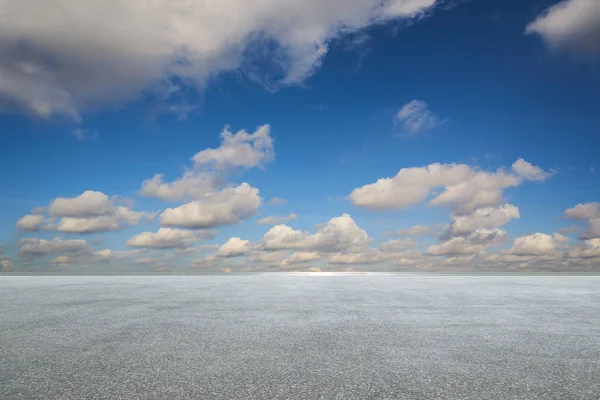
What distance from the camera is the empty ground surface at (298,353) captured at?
5.69 m

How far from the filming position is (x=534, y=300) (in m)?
16.9

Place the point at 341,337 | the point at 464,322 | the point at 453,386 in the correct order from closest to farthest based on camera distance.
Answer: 1. the point at 453,386
2. the point at 341,337
3. the point at 464,322

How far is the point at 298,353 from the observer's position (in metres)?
7.63

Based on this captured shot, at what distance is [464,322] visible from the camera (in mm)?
11227

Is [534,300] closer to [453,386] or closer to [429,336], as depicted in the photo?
[429,336]

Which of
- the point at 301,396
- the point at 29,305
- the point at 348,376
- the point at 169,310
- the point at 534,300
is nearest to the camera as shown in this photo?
the point at 301,396

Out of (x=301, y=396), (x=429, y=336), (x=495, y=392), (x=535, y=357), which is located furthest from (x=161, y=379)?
(x=535, y=357)

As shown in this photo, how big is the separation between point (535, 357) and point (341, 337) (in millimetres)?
3738

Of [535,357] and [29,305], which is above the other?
[29,305]

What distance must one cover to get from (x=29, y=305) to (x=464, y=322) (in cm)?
1453

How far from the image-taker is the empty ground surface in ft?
18.7

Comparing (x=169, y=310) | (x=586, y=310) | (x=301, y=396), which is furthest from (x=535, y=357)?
(x=169, y=310)

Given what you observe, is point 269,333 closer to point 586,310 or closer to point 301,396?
point 301,396

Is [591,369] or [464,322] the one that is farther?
[464,322]
